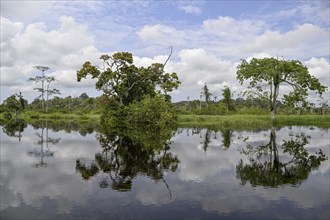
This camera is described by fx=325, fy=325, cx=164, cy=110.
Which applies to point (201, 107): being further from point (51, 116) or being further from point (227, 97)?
point (51, 116)

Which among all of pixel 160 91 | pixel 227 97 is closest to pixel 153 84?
pixel 160 91

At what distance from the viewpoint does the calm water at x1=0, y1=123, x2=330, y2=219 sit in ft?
31.5

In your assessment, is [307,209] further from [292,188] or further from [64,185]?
[64,185]

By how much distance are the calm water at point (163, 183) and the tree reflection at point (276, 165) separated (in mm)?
42

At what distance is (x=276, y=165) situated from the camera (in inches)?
646

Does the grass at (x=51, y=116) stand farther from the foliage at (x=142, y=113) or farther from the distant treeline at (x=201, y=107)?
the foliage at (x=142, y=113)

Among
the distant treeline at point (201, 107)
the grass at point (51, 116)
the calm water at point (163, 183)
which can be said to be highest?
the distant treeline at point (201, 107)

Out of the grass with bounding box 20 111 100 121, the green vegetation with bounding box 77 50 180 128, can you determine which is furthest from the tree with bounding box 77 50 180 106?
the grass with bounding box 20 111 100 121

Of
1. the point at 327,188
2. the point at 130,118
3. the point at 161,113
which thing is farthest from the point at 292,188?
the point at 130,118

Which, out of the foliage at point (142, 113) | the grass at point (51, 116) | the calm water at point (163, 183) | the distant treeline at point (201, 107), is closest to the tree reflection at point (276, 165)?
the calm water at point (163, 183)

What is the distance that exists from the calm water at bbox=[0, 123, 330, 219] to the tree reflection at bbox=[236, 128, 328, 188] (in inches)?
1.7

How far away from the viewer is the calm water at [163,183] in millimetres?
9602

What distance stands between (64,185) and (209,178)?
5.97 meters

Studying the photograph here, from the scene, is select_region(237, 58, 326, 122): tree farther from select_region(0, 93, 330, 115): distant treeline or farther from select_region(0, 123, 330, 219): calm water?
select_region(0, 123, 330, 219): calm water
